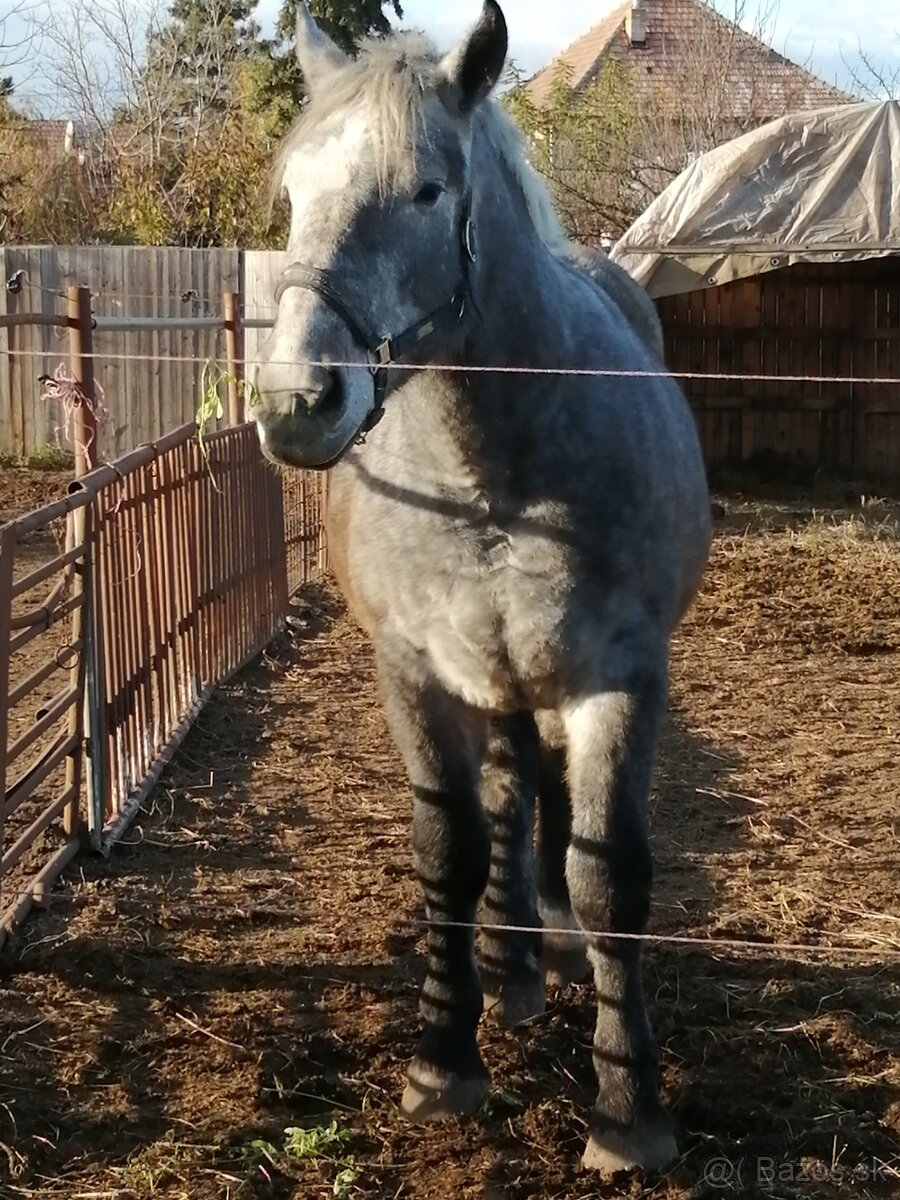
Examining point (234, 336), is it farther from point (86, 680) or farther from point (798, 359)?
point (798, 359)

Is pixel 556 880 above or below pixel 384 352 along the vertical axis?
below

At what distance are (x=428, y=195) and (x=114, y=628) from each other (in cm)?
274

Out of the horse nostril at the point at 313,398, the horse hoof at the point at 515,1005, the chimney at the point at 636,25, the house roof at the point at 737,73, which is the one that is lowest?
the horse hoof at the point at 515,1005

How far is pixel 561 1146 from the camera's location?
3002 mm

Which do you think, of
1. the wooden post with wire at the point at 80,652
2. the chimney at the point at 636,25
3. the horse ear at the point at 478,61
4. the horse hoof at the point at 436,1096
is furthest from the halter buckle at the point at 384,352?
the chimney at the point at 636,25

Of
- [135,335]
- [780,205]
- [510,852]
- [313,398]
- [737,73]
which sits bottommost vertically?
[510,852]

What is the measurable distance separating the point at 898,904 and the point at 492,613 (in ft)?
6.29

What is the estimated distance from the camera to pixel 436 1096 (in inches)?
121

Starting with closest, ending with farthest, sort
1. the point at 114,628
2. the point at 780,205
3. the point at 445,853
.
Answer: the point at 445,853 → the point at 114,628 → the point at 780,205

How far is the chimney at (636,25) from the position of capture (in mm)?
24219

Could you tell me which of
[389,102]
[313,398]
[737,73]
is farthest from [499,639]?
[737,73]

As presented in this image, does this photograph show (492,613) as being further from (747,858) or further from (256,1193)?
(747,858)

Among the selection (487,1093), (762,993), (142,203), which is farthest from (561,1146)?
(142,203)

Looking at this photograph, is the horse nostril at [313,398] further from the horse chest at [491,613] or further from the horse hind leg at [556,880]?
the horse hind leg at [556,880]
